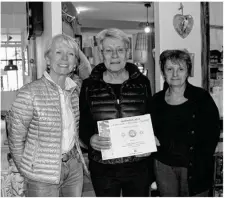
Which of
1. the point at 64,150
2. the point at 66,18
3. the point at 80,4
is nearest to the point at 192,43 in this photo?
the point at 66,18

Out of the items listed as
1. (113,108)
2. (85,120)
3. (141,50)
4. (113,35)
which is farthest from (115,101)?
(141,50)

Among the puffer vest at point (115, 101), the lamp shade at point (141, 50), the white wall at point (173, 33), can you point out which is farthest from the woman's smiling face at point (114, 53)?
the lamp shade at point (141, 50)

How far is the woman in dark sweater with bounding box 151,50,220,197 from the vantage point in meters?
1.95

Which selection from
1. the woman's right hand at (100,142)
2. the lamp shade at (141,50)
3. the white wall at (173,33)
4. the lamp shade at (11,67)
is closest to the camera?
the woman's right hand at (100,142)

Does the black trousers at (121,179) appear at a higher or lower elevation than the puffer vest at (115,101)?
lower

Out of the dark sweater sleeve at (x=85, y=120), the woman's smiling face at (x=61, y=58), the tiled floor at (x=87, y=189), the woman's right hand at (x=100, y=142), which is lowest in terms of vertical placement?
the tiled floor at (x=87, y=189)

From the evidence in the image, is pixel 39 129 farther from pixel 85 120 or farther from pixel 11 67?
pixel 11 67

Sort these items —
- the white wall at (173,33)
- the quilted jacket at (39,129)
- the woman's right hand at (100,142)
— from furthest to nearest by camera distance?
the white wall at (173,33)
the woman's right hand at (100,142)
the quilted jacket at (39,129)

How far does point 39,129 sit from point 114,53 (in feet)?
2.12

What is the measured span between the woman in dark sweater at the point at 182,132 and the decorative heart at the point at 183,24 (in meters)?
1.08

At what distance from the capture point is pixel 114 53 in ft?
6.32

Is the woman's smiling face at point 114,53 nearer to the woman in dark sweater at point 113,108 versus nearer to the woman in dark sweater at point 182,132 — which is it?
the woman in dark sweater at point 113,108

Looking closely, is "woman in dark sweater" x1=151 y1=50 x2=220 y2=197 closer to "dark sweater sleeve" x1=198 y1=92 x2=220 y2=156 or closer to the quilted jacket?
"dark sweater sleeve" x1=198 y1=92 x2=220 y2=156

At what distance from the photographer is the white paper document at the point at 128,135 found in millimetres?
1908
